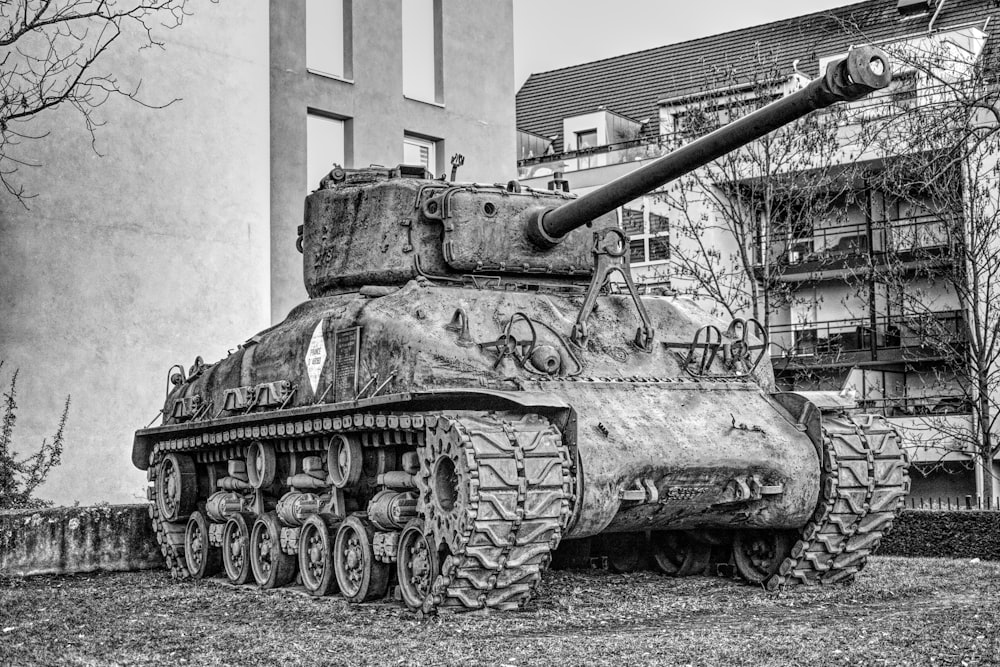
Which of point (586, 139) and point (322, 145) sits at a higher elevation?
point (586, 139)

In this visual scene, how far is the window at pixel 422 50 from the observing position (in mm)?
27609

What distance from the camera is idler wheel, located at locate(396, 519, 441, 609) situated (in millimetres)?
11719

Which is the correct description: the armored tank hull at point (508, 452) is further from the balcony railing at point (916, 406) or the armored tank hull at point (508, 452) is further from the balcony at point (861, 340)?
the balcony railing at point (916, 406)

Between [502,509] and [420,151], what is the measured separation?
17.7m

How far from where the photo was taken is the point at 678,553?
590 inches

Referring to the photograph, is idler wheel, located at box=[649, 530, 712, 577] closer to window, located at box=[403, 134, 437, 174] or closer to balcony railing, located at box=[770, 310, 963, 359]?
window, located at box=[403, 134, 437, 174]

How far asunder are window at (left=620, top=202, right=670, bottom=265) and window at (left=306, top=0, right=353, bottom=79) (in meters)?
9.88

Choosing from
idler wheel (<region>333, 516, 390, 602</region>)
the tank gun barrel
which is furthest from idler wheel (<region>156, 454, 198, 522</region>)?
the tank gun barrel

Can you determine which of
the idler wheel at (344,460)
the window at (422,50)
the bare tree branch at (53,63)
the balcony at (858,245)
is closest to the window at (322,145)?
the window at (422,50)

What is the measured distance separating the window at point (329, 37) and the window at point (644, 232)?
988cm

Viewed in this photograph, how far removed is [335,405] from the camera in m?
12.6

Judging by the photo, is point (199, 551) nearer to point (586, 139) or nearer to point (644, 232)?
point (644, 232)

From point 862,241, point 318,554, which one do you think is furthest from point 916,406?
point 318,554

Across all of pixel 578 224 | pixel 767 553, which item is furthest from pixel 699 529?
pixel 578 224
